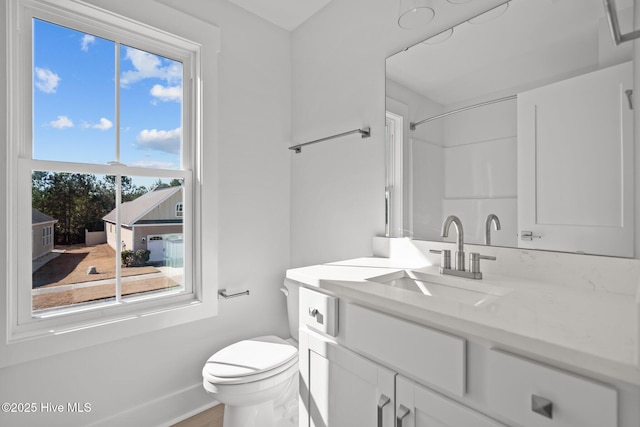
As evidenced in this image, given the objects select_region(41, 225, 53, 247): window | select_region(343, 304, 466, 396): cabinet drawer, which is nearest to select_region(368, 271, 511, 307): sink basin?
select_region(343, 304, 466, 396): cabinet drawer

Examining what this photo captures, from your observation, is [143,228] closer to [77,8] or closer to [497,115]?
[77,8]

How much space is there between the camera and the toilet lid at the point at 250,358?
1383mm

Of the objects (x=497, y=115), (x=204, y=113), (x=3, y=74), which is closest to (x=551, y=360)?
(x=497, y=115)

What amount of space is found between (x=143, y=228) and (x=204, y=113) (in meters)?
0.74

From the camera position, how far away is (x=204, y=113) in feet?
5.94

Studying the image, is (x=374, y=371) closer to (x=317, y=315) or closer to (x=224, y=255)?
(x=317, y=315)

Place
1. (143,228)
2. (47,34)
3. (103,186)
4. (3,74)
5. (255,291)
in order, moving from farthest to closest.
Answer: (255,291)
(143,228)
(103,186)
(47,34)
(3,74)

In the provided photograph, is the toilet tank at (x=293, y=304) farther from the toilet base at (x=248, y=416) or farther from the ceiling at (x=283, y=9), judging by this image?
the ceiling at (x=283, y=9)

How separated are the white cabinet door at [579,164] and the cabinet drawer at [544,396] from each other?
0.63 m

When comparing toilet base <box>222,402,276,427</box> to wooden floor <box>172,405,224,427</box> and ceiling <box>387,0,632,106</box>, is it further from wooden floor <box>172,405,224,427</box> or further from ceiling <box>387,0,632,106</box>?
ceiling <box>387,0,632,106</box>

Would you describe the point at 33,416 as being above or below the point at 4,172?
below

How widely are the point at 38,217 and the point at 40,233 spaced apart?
0.07 metres

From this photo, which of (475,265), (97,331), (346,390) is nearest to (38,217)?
(97,331)

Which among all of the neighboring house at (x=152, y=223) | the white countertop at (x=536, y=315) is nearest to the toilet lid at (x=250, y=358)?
the white countertop at (x=536, y=315)
